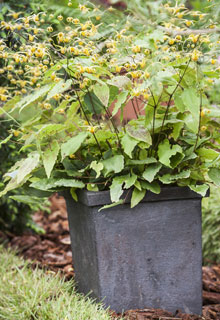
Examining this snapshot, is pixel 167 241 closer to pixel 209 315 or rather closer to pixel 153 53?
pixel 209 315

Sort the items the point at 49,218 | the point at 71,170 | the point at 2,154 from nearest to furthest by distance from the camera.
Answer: the point at 71,170, the point at 2,154, the point at 49,218

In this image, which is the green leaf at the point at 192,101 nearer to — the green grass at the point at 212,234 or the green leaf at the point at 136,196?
the green leaf at the point at 136,196

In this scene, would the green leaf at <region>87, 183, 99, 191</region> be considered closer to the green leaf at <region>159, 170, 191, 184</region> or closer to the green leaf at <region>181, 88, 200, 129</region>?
the green leaf at <region>159, 170, 191, 184</region>

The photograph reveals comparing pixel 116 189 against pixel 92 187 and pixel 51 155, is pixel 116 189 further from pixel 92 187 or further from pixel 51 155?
pixel 51 155

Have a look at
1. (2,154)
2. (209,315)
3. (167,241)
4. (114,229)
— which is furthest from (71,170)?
(2,154)

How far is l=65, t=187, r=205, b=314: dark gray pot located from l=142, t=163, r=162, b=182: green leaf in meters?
0.09

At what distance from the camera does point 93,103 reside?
1370 millimetres

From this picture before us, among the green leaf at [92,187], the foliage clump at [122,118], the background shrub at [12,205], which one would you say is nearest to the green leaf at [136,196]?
the foliage clump at [122,118]

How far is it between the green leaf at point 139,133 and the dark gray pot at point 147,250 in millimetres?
214

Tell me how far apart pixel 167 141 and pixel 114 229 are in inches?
13.9

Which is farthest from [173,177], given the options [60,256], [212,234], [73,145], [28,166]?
[60,256]

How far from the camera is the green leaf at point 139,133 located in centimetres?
130

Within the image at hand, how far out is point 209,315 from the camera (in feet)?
5.06

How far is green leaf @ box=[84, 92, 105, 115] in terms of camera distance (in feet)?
4.46
